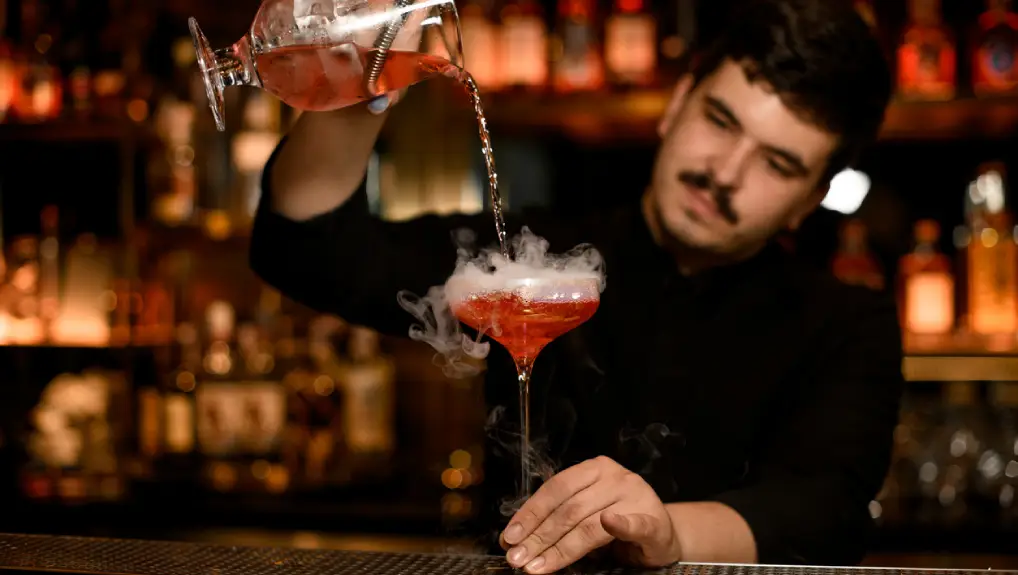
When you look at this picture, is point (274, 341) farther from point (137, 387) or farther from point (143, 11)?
point (143, 11)

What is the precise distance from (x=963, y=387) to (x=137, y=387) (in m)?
2.38

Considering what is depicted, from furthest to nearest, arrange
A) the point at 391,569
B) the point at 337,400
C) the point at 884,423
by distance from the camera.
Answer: the point at 337,400 → the point at 884,423 → the point at 391,569

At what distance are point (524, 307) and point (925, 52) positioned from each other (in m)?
2.03

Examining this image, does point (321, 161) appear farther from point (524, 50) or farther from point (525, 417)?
point (524, 50)

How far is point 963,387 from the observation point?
3.04 m

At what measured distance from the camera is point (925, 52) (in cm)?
282

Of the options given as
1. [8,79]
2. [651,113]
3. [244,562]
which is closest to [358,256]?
[244,562]

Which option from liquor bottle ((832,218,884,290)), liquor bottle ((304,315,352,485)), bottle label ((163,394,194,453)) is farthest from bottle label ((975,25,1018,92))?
bottle label ((163,394,194,453))

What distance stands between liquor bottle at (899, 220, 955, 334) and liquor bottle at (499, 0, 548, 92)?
1.11 m

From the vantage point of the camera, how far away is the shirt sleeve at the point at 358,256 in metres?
1.52

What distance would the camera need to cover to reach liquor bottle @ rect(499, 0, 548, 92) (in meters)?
2.90

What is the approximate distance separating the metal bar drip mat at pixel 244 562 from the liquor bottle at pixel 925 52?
197cm

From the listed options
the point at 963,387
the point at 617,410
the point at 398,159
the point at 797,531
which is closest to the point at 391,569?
the point at 797,531

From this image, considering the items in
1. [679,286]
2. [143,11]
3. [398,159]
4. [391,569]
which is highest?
[143,11]
